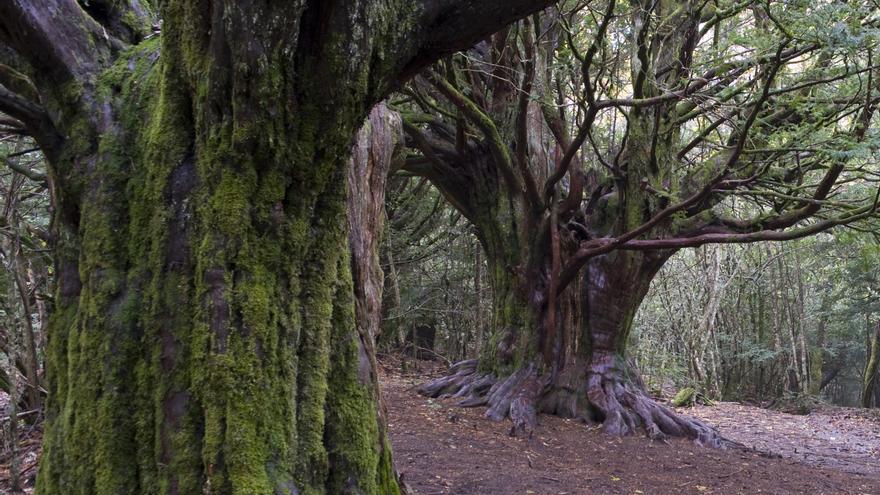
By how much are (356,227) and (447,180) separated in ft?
19.7

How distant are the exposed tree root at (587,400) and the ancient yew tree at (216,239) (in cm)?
545

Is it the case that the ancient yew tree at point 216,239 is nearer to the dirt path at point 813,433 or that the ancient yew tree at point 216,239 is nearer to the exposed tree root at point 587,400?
the exposed tree root at point 587,400

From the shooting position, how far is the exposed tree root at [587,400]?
775cm

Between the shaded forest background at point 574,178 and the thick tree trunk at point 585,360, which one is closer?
the shaded forest background at point 574,178

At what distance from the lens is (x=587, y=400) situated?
813cm

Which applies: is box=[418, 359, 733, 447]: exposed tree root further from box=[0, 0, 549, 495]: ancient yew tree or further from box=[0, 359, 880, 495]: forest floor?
box=[0, 0, 549, 495]: ancient yew tree

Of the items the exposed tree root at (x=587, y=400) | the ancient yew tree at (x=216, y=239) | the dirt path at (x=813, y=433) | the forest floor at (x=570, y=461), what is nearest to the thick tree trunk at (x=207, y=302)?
the ancient yew tree at (x=216, y=239)

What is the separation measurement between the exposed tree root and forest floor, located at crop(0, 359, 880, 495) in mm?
191

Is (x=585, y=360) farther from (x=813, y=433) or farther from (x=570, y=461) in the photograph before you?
(x=813, y=433)

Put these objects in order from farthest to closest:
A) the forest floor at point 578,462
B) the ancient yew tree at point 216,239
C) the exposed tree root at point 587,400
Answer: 1. the exposed tree root at point 587,400
2. the forest floor at point 578,462
3. the ancient yew tree at point 216,239

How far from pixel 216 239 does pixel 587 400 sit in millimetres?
6740

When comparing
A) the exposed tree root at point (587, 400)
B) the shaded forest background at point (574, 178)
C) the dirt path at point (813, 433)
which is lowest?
the dirt path at point (813, 433)

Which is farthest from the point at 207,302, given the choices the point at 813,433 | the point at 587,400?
the point at 813,433

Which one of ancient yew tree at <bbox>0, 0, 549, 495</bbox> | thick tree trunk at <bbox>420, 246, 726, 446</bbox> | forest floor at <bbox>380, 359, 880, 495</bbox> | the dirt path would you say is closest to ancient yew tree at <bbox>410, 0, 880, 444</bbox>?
thick tree trunk at <bbox>420, 246, 726, 446</bbox>
